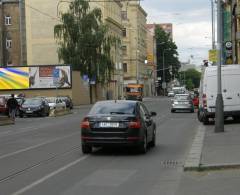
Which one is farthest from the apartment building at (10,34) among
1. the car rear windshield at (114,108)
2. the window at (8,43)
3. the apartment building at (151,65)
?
the car rear windshield at (114,108)

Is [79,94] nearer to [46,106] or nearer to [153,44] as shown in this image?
[46,106]

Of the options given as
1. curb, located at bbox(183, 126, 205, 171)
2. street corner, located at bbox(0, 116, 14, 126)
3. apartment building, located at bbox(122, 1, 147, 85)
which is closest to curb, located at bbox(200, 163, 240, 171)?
curb, located at bbox(183, 126, 205, 171)

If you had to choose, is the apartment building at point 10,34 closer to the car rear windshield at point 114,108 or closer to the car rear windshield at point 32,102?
the car rear windshield at point 32,102

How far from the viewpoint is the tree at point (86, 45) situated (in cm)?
7700

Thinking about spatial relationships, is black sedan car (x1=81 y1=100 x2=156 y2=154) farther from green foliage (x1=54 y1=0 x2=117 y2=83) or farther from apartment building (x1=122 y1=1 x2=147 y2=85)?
apartment building (x1=122 y1=1 x2=147 y2=85)

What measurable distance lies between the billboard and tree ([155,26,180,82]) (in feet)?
289

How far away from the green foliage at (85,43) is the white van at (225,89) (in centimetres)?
4841

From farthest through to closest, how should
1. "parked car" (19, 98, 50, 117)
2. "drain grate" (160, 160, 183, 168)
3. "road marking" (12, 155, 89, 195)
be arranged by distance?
"parked car" (19, 98, 50, 117) → "drain grate" (160, 160, 183, 168) → "road marking" (12, 155, 89, 195)

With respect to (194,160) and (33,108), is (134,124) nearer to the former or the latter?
(194,160)

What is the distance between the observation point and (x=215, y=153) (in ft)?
50.1

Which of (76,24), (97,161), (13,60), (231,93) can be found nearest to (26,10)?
(13,60)

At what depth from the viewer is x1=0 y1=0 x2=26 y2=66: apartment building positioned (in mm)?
94750

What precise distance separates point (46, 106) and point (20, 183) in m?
36.6

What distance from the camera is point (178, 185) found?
11062 mm
